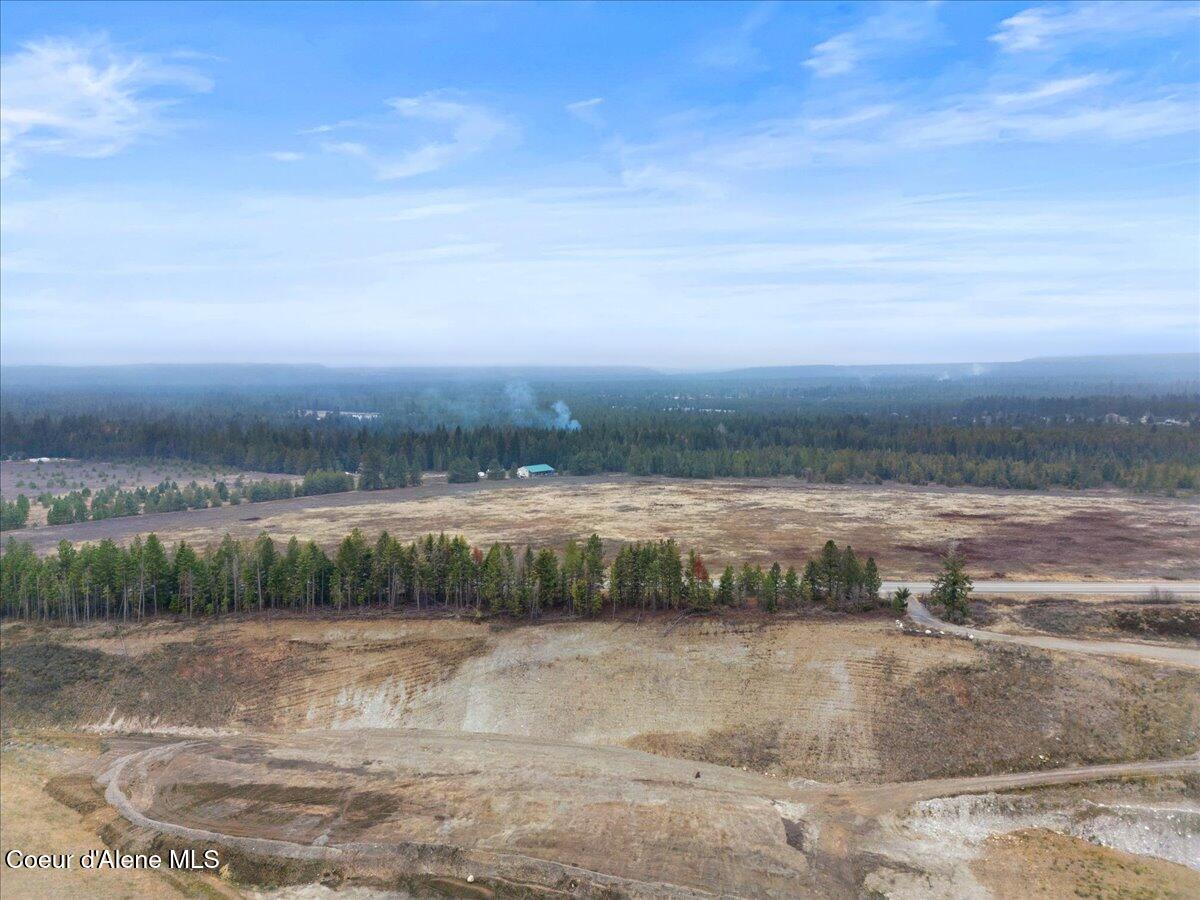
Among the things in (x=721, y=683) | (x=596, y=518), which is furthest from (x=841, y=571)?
(x=596, y=518)

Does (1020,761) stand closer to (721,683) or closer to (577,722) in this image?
(721,683)

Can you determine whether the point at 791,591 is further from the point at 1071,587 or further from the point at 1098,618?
the point at 1071,587

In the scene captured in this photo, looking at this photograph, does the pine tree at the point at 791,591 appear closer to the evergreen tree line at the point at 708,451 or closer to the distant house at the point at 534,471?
the evergreen tree line at the point at 708,451

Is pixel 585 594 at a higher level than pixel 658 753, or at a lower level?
higher

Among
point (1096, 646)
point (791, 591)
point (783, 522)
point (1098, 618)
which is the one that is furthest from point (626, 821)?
point (783, 522)

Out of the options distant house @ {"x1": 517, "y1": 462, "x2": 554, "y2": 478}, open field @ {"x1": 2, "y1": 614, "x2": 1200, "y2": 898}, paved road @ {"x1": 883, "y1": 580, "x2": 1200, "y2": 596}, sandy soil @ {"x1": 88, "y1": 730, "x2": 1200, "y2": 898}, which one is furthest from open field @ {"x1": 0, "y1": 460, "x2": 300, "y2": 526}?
paved road @ {"x1": 883, "y1": 580, "x2": 1200, "y2": 596}

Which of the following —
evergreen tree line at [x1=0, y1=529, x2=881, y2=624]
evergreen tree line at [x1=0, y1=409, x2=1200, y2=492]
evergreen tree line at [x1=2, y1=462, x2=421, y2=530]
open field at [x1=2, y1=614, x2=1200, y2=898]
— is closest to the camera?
open field at [x1=2, y1=614, x2=1200, y2=898]

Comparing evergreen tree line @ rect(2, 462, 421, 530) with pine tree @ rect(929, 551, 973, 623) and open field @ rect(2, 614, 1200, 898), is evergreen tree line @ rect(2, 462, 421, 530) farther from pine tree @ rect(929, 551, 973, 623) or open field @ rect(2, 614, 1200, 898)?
pine tree @ rect(929, 551, 973, 623)
